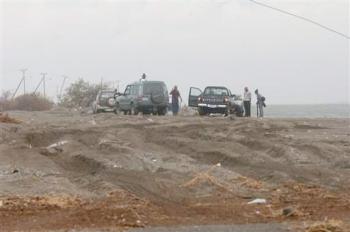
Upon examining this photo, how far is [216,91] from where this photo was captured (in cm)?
3912

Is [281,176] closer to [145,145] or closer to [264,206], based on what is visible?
[264,206]

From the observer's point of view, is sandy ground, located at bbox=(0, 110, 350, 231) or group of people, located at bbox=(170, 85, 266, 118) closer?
sandy ground, located at bbox=(0, 110, 350, 231)

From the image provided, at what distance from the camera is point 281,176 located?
43.9ft

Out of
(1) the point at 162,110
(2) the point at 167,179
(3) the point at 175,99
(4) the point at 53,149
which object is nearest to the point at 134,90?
(1) the point at 162,110

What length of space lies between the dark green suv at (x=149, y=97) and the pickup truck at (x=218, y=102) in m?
2.10

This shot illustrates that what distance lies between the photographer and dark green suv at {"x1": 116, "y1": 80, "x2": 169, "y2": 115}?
37.5 m

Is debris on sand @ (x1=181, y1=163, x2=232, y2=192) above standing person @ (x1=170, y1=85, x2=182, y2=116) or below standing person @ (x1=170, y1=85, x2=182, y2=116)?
below

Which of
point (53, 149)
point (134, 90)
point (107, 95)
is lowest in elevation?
point (53, 149)

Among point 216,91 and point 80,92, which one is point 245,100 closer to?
point 216,91

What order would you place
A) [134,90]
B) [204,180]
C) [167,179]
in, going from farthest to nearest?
1. [134,90]
2. [167,179]
3. [204,180]

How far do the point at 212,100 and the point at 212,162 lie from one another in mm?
22960

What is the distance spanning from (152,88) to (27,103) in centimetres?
3460

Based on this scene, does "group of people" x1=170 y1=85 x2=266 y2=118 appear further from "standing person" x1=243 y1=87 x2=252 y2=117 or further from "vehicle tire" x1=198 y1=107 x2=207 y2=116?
"vehicle tire" x1=198 y1=107 x2=207 y2=116

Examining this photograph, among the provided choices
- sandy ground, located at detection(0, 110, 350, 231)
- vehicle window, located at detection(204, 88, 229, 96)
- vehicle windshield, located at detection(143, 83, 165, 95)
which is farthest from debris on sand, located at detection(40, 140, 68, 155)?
vehicle window, located at detection(204, 88, 229, 96)
